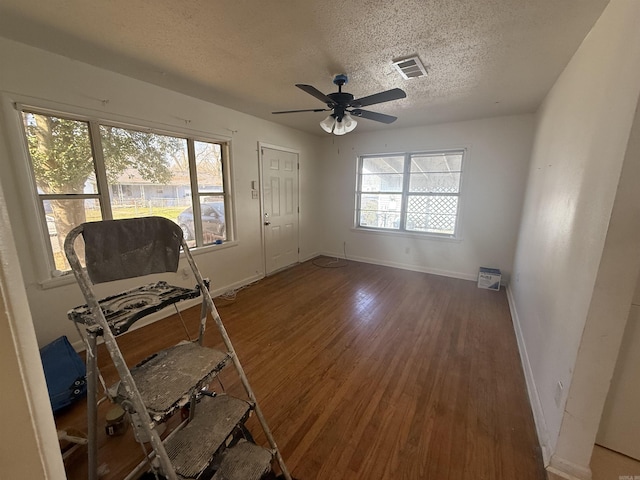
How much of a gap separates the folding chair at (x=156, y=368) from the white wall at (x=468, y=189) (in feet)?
12.8

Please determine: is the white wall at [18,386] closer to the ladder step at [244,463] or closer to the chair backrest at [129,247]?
the chair backrest at [129,247]

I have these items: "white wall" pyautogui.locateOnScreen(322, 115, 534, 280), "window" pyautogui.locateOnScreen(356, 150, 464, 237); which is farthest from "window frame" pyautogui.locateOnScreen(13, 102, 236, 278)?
"window" pyautogui.locateOnScreen(356, 150, 464, 237)

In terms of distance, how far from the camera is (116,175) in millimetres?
2453

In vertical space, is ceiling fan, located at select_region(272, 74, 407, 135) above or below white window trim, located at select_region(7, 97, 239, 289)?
above

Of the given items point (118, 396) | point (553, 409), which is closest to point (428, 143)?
point (553, 409)

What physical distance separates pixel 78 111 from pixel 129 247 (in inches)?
77.1

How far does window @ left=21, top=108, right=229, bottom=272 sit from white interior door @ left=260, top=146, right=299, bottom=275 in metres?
0.80

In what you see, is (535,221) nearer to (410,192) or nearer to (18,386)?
(410,192)

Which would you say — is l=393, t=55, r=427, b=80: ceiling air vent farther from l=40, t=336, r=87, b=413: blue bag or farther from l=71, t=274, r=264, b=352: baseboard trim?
l=40, t=336, r=87, b=413: blue bag

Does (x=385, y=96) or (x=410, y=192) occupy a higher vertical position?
(x=385, y=96)

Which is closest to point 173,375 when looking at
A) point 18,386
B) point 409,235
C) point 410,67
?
point 18,386

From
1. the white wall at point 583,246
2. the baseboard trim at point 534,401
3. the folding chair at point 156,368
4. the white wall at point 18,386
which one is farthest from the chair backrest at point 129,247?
the baseboard trim at point 534,401

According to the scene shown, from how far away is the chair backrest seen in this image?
3.21 ft

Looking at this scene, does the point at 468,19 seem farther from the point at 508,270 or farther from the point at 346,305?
the point at 508,270
